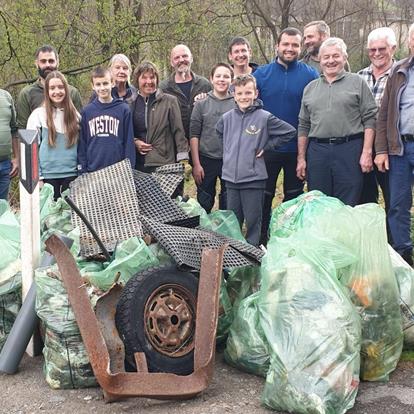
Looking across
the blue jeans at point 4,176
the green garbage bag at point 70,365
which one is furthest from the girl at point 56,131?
the green garbage bag at point 70,365

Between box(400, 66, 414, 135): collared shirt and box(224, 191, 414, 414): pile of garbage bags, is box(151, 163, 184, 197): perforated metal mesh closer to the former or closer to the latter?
box(224, 191, 414, 414): pile of garbage bags

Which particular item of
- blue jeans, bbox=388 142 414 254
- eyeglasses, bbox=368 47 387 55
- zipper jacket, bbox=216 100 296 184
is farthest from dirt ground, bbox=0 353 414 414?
eyeglasses, bbox=368 47 387 55

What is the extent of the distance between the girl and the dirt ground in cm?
242

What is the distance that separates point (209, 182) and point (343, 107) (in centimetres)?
163

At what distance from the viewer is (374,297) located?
3967 mm

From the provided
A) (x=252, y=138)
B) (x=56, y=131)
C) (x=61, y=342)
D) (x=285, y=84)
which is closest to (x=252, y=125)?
(x=252, y=138)

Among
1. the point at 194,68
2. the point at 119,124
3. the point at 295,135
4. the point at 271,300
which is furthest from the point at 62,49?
the point at 271,300

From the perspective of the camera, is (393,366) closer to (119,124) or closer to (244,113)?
(244,113)

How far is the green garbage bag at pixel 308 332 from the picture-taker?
336cm

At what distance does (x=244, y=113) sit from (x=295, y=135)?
545 millimetres

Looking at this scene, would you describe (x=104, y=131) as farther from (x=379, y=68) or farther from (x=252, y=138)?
(x=379, y=68)

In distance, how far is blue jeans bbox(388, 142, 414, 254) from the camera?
17.6 feet

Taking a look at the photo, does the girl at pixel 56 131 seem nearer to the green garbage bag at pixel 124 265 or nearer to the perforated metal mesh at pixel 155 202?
the perforated metal mesh at pixel 155 202

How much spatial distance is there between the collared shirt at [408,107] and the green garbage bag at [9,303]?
3.22m
